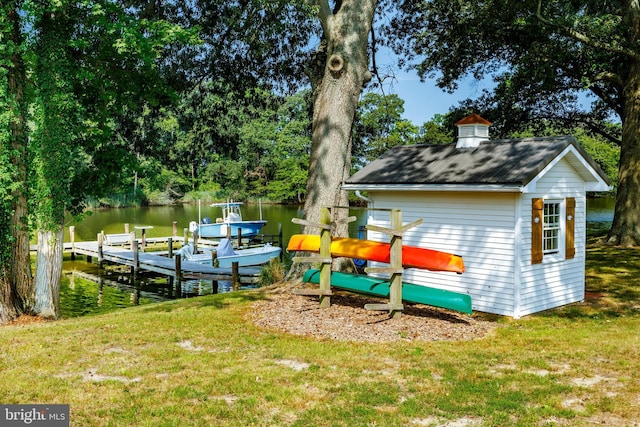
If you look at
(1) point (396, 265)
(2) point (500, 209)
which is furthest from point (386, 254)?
(2) point (500, 209)

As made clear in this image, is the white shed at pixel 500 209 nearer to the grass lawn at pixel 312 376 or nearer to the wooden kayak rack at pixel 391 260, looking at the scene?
the grass lawn at pixel 312 376

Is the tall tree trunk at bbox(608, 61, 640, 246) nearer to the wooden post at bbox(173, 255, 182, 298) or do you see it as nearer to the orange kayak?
the orange kayak

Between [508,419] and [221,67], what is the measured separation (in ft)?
56.8

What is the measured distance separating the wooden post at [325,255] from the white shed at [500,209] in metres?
3.28

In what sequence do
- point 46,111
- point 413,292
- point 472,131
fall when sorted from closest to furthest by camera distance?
point 413,292 < point 46,111 < point 472,131

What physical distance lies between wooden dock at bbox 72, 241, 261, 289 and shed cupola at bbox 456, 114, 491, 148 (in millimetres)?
10637

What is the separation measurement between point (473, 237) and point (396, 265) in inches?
119

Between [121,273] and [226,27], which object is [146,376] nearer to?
[226,27]

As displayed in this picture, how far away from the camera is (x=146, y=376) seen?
302 inches

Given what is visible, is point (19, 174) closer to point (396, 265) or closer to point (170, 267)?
point (396, 265)

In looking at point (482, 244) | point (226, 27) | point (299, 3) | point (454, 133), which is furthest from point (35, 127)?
point (454, 133)

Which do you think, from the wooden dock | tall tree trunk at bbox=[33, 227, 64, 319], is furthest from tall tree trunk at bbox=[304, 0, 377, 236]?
the wooden dock

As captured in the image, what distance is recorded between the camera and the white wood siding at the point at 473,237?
492 inches

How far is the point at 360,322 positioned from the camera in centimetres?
1088
